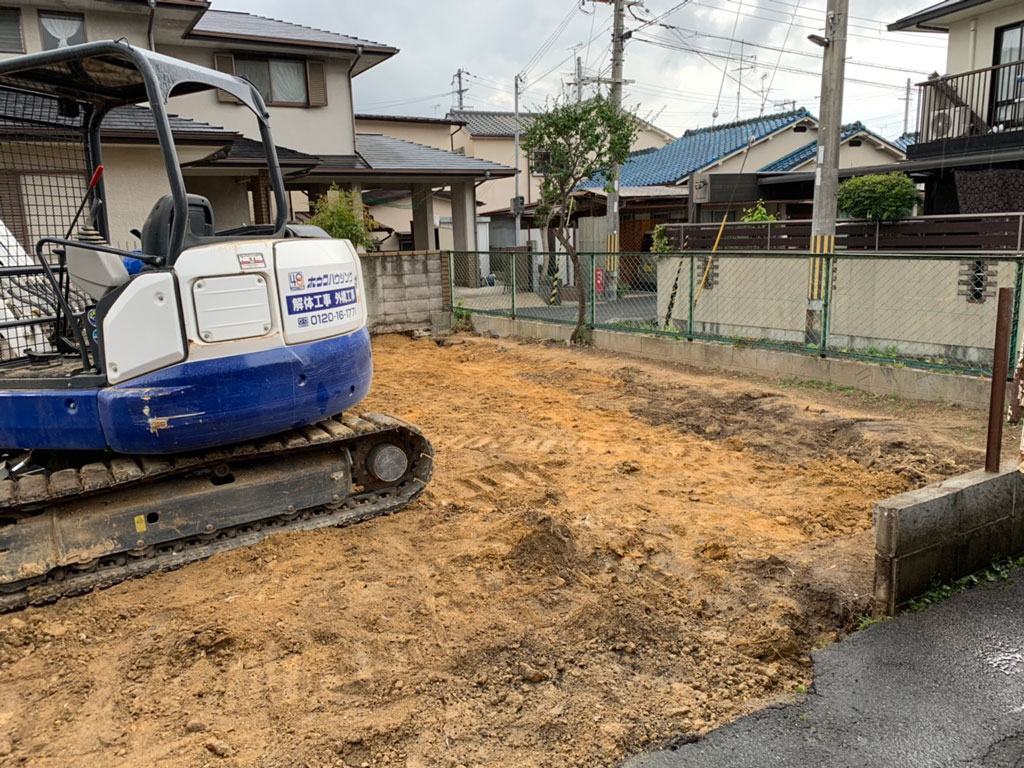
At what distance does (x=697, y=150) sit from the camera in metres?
26.7

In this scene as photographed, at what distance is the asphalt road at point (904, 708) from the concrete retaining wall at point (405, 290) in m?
11.3

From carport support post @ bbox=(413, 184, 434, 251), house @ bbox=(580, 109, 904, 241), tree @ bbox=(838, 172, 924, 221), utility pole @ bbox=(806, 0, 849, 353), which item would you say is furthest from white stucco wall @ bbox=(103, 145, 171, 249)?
house @ bbox=(580, 109, 904, 241)

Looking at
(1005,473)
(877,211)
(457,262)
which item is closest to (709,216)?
(457,262)

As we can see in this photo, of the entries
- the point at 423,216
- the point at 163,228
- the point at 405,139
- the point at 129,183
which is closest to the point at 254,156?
the point at 129,183

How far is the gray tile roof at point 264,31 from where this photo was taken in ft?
55.5

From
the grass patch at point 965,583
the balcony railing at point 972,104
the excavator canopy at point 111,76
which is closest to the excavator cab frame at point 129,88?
the excavator canopy at point 111,76

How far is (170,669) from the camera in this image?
3424 mm

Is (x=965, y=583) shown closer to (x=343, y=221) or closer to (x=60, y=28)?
(x=343, y=221)

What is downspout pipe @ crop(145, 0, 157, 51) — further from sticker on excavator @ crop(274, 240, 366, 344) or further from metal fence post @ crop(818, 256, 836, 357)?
metal fence post @ crop(818, 256, 836, 357)

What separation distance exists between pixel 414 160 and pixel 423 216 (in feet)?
6.87

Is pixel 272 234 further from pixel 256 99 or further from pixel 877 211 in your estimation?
pixel 877 211

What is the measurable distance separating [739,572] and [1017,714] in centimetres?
143

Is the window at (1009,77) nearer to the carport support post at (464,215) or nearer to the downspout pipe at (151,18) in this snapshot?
the carport support post at (464,215)

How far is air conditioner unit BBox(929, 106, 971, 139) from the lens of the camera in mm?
14836
